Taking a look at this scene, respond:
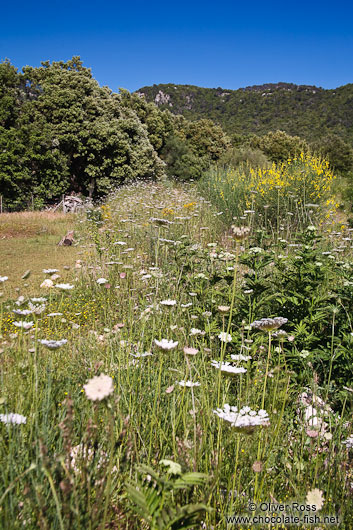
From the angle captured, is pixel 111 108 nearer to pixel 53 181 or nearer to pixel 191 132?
pixel 53 181

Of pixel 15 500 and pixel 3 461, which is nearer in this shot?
pixel 15 500

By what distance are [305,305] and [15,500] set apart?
6.58 feet

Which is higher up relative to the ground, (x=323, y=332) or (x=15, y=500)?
(x=15, y=500)

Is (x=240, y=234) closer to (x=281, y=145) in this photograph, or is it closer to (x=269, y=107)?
(x=281, y=145)

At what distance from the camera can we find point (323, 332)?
254cm

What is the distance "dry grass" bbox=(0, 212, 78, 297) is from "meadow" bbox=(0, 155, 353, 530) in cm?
16

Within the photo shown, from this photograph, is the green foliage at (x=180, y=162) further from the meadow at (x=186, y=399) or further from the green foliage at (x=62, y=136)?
the meadow at (x=186, y=399)

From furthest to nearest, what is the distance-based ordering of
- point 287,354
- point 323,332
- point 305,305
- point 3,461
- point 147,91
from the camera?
point 147,91 < point 323,332 < point 305,305 < point 287,354 < point 3,461

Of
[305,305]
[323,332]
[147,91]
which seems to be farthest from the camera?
[147,91]

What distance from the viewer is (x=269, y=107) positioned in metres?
52.9

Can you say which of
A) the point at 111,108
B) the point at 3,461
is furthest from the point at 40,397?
the point at 111,108

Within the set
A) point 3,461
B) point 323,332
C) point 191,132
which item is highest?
point 191,132

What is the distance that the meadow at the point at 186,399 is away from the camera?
845 millimetres

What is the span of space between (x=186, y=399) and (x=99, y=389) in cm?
91
